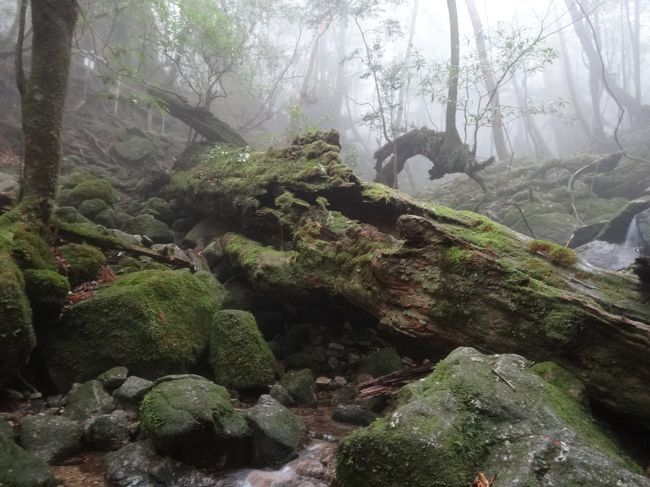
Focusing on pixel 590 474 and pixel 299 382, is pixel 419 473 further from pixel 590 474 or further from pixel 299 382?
pixel 299 382

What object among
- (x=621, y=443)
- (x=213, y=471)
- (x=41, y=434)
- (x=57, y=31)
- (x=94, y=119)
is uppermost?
(x=94, y=119)

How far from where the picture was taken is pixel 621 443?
3.83 m

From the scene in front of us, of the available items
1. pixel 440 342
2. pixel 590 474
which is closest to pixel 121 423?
pixel 440 342

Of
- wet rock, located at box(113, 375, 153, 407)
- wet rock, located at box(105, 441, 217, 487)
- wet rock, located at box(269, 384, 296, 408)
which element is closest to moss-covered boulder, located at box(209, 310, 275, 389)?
wet rock, located at box(269, 384, 296, 408)

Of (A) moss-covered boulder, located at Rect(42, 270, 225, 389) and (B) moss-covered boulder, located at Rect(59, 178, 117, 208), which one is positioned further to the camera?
(B) moss-covered boulder, located at Rect(59, 178, 117, 208)

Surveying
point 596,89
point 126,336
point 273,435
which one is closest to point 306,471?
point 273,435

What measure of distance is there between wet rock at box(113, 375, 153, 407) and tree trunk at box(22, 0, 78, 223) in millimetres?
3401

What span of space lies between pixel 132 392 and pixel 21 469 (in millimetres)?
1499

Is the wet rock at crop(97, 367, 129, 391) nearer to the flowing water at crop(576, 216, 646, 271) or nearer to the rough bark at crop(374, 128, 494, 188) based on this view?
the flowing water at crop(576, 216, 646, 271)

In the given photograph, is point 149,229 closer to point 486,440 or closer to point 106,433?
point 106,433

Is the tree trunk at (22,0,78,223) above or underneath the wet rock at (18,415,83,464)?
above

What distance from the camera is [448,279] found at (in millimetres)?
5141

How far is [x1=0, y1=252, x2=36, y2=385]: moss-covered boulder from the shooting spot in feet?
14.2

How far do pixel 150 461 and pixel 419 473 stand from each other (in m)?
2.42
